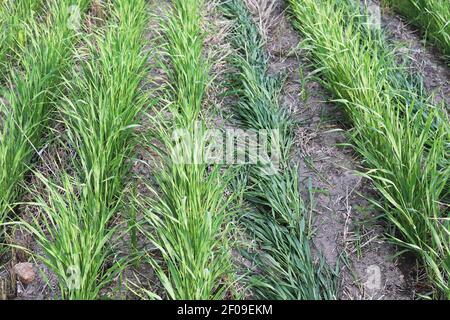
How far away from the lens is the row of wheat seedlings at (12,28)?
2427mm

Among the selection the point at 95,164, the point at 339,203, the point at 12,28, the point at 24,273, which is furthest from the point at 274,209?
the point at 12,28

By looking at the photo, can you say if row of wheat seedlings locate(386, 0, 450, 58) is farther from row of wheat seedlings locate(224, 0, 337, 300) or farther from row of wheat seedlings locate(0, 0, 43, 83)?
row of wheat seedlings locate(0, 0, 43, 83)

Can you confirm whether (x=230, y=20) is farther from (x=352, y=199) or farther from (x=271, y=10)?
(x=352, y=199)

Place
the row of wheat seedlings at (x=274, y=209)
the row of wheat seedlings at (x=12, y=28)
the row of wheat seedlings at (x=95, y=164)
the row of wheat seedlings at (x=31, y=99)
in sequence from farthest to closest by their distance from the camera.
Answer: the row of wheat seedlings at (x=12, y=28) → the row of wheat seedlings at (x=31, y=99) → the row of wheat seedlings at (x=274, y=209) → the row of wheat seedlings at (x=95, y=164)

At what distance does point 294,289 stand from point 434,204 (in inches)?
22.9

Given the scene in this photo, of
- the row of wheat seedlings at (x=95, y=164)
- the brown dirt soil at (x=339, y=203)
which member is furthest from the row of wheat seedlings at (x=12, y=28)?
the brown dirt soil at (x=339, y=203)

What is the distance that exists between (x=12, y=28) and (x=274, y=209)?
66.3 inches

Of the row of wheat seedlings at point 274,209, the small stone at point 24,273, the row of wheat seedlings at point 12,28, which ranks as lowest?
the small stone at point 24,273

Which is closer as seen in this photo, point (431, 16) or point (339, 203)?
point (339, 203)

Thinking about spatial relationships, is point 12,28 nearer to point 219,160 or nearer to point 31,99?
point 31,99

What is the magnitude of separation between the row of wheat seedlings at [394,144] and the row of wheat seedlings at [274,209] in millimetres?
291

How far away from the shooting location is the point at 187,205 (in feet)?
5.68

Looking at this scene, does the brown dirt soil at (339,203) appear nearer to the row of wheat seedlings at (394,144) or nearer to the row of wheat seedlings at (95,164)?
the row of wheat seedlings at (394,144)

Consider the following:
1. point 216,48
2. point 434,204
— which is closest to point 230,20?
point 216,48
